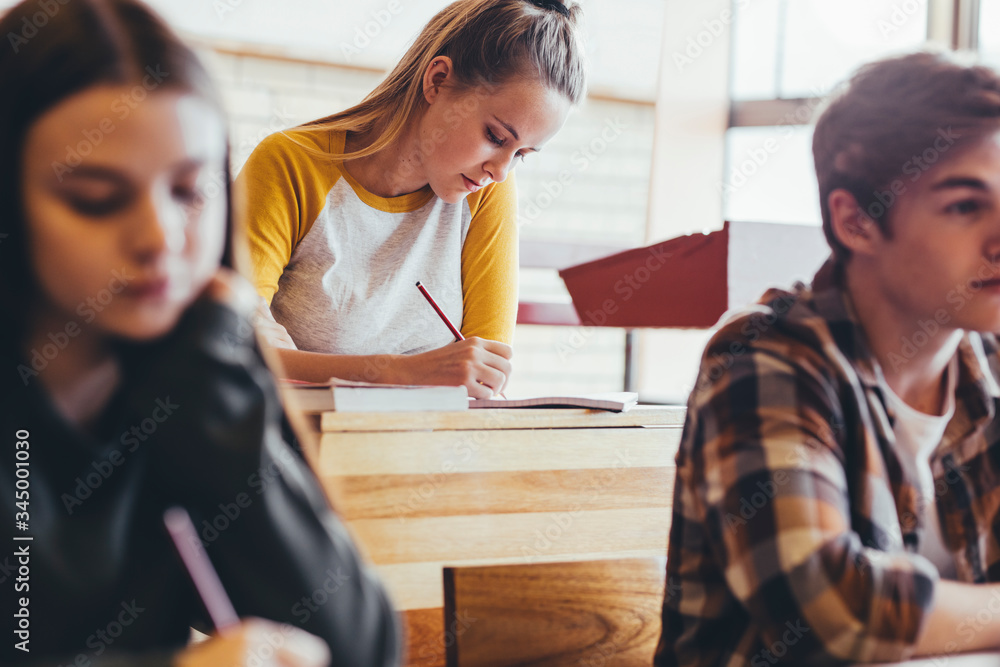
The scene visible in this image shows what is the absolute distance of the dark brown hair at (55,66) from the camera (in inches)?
19.8

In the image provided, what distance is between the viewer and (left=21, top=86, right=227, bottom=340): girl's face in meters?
0.48

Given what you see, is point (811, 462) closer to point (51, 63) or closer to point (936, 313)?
point (936, 313)

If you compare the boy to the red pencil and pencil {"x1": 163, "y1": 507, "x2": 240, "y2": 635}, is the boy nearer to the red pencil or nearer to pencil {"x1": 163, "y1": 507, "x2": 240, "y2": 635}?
pencil {"x1": 163, "y1": 507, "x2": 240, "y2": 635}

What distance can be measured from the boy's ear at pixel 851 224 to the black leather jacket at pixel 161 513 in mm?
579

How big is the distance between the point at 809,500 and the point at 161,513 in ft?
1.56

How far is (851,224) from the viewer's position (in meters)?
0.88

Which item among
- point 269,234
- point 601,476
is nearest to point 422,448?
point 601,476

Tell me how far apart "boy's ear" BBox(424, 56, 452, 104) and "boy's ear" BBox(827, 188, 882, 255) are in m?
0.84

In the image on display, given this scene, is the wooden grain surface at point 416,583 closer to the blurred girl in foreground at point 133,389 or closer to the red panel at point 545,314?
the blurred girl in foreground at point 133,389

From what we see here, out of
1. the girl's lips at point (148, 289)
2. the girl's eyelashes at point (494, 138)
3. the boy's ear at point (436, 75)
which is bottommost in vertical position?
the girl's lips at point (148, 289)

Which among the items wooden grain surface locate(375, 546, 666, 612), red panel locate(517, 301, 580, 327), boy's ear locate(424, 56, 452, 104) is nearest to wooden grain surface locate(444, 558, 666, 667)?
wooden grain surface locate(375, 546, 666, 612)

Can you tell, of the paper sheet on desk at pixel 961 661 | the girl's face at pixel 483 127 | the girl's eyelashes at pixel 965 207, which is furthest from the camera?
the girl's face at pixel 483 127

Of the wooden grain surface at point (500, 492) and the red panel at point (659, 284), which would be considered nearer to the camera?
the wooden grain surface at point (500, 492)

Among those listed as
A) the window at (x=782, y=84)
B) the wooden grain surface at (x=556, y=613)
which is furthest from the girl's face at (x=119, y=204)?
the window at (x=782, y=84)
